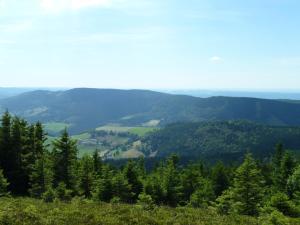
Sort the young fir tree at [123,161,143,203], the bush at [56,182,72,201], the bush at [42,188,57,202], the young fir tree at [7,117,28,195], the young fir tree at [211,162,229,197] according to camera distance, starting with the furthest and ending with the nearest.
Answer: the young fir tree at [211,162,229,197] < the young fir tree at [123,161,143,203] < the young fir tree at [7,117,28,195] < the bush at [56,182,72,201] < the bush at [42,188,57,202]

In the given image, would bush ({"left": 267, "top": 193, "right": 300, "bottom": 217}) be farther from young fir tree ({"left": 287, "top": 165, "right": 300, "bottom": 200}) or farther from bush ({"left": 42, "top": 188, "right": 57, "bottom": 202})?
young fir tree ({"left": 287, "top": 165, "right": 300, "bottom": 200})

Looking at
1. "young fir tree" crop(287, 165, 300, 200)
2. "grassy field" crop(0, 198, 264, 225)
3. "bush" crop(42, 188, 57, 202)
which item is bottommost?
"young fir tree" crop(287, 165, 300, 200)

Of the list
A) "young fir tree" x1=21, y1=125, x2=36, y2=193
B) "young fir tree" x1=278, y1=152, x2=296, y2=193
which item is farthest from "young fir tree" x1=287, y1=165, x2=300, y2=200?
"young fir tree" x1=21, y1=125, x2=36, y2=193

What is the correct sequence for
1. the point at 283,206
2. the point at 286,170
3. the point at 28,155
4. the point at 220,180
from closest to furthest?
the point at 283,206, the point at 28,155, the point at 286,170, the point at 220,180

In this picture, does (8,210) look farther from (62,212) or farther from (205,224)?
(205,224)

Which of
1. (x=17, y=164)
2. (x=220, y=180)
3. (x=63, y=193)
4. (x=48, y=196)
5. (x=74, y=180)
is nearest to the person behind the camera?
(x=48, y=196)

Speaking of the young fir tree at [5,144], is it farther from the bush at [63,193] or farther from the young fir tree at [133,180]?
the young fir tree at [133,180]

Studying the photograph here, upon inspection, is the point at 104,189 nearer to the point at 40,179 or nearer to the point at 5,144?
the point at 40,179

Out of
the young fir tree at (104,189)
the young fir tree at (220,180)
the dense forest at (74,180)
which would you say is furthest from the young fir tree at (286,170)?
the young fir tree at (104,189)

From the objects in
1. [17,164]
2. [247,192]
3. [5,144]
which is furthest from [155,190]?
[5,144]

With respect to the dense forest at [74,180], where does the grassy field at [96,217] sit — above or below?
above

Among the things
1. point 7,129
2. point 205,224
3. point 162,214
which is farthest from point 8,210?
point 7,129

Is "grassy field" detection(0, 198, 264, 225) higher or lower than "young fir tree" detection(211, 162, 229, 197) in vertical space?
higher

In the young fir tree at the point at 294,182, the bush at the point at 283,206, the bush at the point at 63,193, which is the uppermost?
the bush at the point at 283,206
